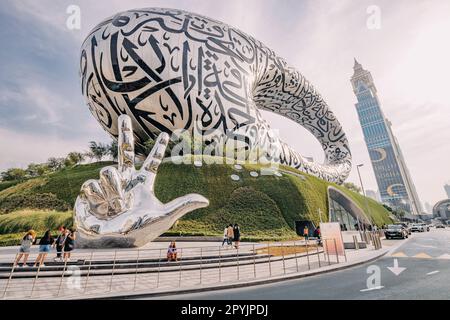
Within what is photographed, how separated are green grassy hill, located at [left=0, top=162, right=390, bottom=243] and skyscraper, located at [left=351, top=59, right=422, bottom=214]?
362 feet

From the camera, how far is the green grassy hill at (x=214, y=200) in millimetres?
16938

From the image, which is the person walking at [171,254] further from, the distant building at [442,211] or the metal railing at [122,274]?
the distant building at [442,211]

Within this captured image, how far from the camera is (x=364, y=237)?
17.2 m

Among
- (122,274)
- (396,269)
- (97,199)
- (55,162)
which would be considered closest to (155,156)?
(97,199)

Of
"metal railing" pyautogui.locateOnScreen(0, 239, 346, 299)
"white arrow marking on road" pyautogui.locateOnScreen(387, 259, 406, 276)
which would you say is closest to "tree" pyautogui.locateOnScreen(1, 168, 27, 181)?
"metal railing" pyautogui.locateOnScreen(0, 239, 346, 299)

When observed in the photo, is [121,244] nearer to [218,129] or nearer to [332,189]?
[218,129]

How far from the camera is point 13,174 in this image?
3572 centimetres

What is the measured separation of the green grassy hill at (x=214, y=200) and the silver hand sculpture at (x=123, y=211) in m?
7.37

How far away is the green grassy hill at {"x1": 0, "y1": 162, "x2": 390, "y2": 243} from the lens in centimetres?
1694

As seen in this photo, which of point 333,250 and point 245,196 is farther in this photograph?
point 245,196

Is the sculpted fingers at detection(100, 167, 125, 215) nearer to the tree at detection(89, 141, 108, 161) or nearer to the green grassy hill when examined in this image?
the green grassy hill

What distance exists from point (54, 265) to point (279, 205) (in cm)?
1534

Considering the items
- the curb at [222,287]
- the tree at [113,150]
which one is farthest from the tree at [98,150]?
the curb at [222,287]
